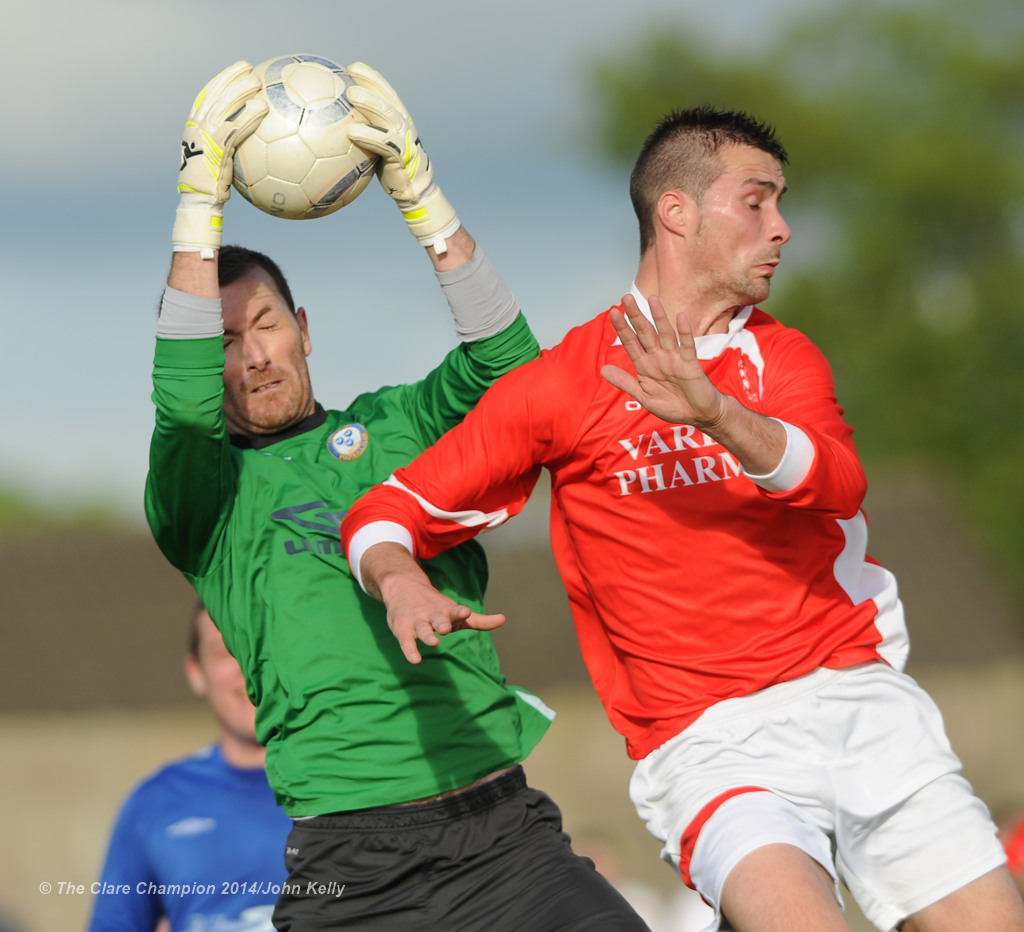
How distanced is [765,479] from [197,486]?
183 cm

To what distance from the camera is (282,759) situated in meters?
4.25

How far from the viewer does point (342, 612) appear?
168 inches

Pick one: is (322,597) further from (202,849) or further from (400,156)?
(202,849)

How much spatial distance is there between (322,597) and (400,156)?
1.44 m

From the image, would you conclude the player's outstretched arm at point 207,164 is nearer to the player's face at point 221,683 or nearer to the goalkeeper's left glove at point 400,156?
the goalkeeper's left glove at point 400,156

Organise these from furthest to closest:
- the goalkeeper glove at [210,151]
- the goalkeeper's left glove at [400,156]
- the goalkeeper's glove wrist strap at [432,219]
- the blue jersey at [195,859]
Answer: the blue jersey at [195,859], the goalkeeper's glove wrist strap at [432,219], the goalkeeper's left glove at [400,156], the goalkeeper glove at [210,151]

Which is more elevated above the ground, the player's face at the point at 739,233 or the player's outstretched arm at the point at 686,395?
the player's face at the point at 739,233

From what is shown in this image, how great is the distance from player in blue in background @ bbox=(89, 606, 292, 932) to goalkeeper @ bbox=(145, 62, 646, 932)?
153 centimetres

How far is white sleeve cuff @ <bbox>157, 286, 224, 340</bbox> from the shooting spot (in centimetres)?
411

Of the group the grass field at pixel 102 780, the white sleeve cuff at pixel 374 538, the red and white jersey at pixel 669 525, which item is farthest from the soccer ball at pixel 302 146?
the grass field at pixel 102 780

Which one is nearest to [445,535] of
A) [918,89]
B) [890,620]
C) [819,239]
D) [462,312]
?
[462,312]

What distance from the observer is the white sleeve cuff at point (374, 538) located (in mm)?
3896

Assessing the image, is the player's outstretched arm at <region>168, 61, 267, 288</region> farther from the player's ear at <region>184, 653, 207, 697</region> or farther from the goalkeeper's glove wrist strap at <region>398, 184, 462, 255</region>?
the player's ear at <region>184, 653, 207, 697</region>

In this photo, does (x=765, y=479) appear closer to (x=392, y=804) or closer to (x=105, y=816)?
(x=392, y=804)
